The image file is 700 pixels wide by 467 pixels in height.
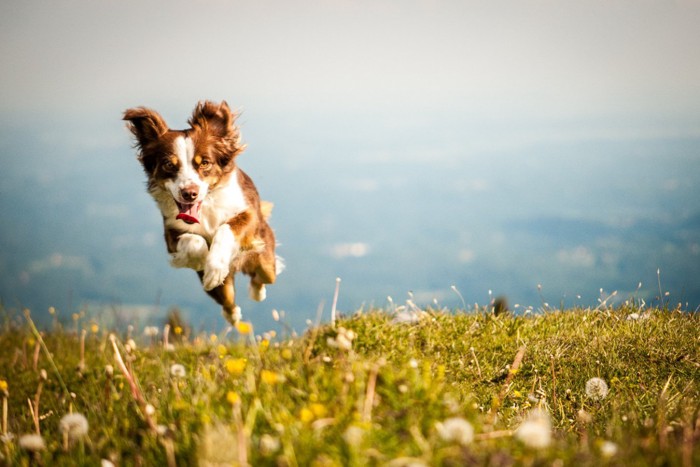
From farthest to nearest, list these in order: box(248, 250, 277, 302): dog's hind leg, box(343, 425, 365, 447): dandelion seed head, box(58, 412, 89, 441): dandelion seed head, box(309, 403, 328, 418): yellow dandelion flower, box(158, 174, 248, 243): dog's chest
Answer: box(248, 250, 277, 302): dog's hind leg
box(158, 174, 248, 243): dog's chest
box(58, 412, 89, 441): dandelion seed head
box(309, 403, 328, 418): yellow dandelion flower
box(343, 425, 365, 447): dandelion seed head

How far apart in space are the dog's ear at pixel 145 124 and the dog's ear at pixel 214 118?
27cm

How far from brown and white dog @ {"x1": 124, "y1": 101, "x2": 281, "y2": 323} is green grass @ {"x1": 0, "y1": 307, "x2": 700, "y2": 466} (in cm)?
101

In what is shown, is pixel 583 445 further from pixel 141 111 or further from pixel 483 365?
pixel 141 111

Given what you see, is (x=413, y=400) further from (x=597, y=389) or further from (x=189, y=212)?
(x=189, y=212)

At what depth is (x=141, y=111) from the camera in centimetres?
604

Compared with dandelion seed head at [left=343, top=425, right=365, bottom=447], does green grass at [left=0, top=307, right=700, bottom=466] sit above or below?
below

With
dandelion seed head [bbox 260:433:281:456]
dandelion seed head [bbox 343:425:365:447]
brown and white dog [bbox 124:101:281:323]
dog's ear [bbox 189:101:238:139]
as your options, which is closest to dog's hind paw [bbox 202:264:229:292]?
brown and white dog [bbox 124:101:281:323]

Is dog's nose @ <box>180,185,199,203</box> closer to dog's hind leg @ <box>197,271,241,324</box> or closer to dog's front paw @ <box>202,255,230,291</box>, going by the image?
dog's front paw @ <box>202,255,230,291</box>

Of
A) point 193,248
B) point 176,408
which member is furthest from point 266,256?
point 176,408

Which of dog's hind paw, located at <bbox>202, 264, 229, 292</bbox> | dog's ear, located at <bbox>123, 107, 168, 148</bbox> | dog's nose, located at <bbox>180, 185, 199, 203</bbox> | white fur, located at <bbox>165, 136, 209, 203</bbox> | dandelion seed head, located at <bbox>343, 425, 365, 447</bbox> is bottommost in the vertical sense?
dandelion seed head, located at <bbox>343, 425, 365, 447</bbox>

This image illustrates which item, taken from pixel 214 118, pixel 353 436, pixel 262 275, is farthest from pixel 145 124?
pixel 353 436

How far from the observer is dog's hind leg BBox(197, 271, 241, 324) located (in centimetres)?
720

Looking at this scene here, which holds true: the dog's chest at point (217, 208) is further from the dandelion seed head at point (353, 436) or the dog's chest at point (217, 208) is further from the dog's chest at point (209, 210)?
the dandelion seed head at point (353, 436)

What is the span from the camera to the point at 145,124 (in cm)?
602
